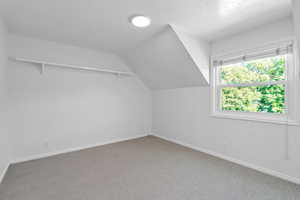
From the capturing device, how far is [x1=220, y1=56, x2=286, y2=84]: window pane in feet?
6.72

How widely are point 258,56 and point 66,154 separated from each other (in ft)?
12.9

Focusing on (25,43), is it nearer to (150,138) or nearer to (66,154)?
(66,154)

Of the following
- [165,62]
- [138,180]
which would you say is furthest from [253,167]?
[165,62]

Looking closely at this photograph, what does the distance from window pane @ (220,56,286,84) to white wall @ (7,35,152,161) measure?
2305 mm

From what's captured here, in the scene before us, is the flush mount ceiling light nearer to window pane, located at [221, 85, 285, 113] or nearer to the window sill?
window pane, located at [221, 85, 285, 113]

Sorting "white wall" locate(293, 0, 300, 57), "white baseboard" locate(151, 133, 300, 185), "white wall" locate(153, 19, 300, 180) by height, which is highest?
"white wall" locate(293, 0, 300, 57)

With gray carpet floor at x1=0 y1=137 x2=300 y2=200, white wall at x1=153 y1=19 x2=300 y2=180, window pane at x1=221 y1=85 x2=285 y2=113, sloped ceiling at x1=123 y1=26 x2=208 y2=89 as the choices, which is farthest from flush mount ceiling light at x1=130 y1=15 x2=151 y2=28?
gray carpet floor at x1=0 y1=137 x2=300 y2=200

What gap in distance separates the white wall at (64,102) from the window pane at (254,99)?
231 cm

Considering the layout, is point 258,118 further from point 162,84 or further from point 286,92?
point 162,84

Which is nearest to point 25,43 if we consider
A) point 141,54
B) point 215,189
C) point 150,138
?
point 141,54

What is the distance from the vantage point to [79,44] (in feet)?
9.50

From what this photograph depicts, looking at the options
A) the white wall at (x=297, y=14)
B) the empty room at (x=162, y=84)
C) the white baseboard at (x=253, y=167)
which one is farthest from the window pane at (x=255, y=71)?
the white baseboard at (x=253, y=167)

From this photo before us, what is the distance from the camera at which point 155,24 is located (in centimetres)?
212

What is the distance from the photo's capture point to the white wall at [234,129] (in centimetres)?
191
